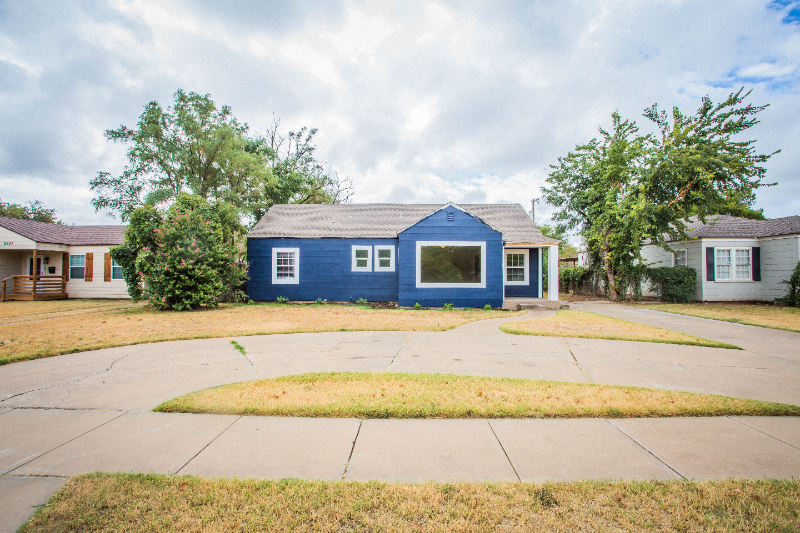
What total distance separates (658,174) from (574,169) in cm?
568

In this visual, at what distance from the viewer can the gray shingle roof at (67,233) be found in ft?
62.8

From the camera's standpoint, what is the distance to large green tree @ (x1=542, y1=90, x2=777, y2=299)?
625 inches

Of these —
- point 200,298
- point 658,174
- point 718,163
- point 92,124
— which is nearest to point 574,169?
point 658,174

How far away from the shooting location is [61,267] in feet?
67.0

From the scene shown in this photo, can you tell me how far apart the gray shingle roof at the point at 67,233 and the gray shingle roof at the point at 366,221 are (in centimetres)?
988

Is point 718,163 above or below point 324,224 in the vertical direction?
above

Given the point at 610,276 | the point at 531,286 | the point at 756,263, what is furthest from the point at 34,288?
the point at 756,263

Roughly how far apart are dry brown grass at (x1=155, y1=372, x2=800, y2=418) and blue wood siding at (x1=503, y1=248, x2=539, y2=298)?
13.4 m

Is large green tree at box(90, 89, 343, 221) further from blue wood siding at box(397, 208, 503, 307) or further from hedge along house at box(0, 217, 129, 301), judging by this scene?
blue wood siding at box(397, 208, 503, 307)

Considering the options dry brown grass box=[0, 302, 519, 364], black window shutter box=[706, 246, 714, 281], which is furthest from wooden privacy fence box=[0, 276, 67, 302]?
black window shutter box=[706, 246, 714, 281]

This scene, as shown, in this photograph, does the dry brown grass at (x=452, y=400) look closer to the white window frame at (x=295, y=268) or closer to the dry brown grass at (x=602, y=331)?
the dry brown grass at (x=602, y=331)

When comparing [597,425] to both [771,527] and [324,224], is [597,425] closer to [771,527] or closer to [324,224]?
[771,527]

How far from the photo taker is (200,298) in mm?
13523

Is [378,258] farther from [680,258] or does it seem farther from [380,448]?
[680,258]
